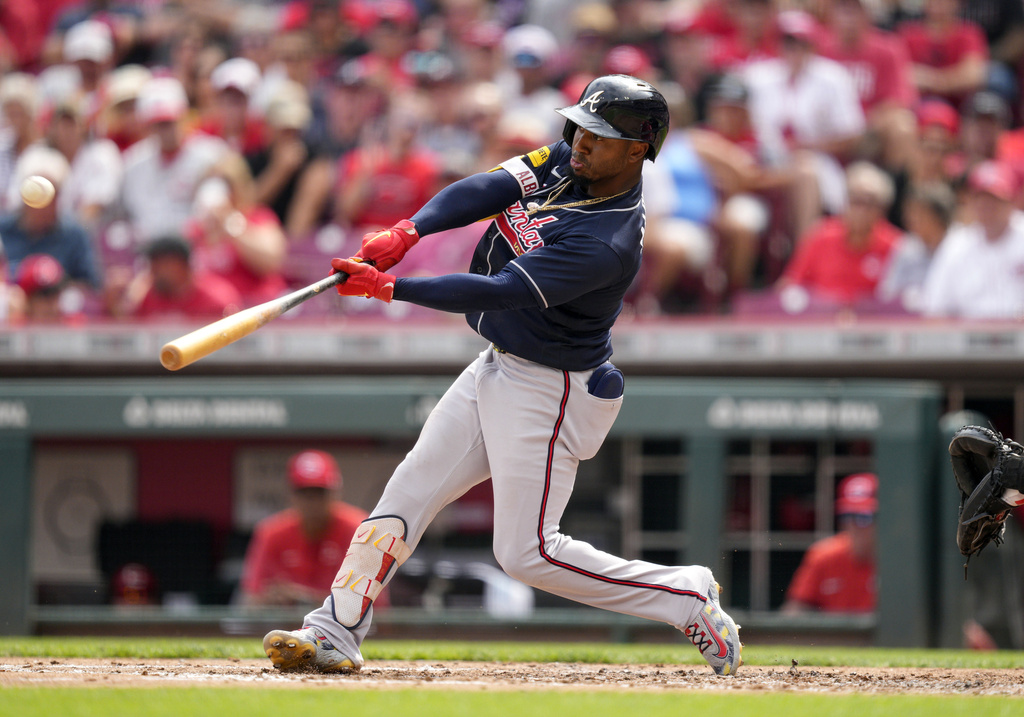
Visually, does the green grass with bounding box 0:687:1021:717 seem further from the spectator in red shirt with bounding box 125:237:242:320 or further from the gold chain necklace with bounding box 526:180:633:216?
the spectator in red shirt with bounding box 125:237:242:320

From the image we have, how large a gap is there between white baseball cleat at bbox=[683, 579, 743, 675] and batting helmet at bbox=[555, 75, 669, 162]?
52.1 inches

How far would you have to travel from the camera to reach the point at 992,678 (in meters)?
3.64

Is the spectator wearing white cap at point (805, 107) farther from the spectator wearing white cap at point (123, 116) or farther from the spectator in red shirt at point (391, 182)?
the spectator wearing white cap at point (123, 116)

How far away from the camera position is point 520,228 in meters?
3.50

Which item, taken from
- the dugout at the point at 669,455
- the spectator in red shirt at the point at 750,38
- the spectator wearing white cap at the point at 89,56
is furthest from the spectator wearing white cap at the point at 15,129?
the spectator in red shirt at the point at 750,38

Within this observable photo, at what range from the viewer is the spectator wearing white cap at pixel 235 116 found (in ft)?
27.6

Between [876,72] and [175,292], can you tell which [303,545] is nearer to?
[175,292]

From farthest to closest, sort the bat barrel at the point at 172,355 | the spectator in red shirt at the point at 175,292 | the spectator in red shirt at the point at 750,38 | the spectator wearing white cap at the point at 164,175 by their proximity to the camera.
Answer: the spectator in red shirt at the point at 750,38 < the spectator wearing white cap at the point at 164,175 < the spectator in red shirt at the point at 175,292 < the bat barrel at the point at 172,355

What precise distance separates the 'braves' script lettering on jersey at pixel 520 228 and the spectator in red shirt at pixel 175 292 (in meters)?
3.34

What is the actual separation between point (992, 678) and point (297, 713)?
81.0 inches

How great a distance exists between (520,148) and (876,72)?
2.57m

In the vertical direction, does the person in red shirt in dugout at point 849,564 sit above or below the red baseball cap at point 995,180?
below

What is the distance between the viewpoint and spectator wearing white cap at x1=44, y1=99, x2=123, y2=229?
8.12 metres

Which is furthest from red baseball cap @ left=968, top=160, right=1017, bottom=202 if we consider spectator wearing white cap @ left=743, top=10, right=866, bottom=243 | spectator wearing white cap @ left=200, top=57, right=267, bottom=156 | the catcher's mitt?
spectator wearing white cap @ left=200, top=57, right=267, bottom=156
